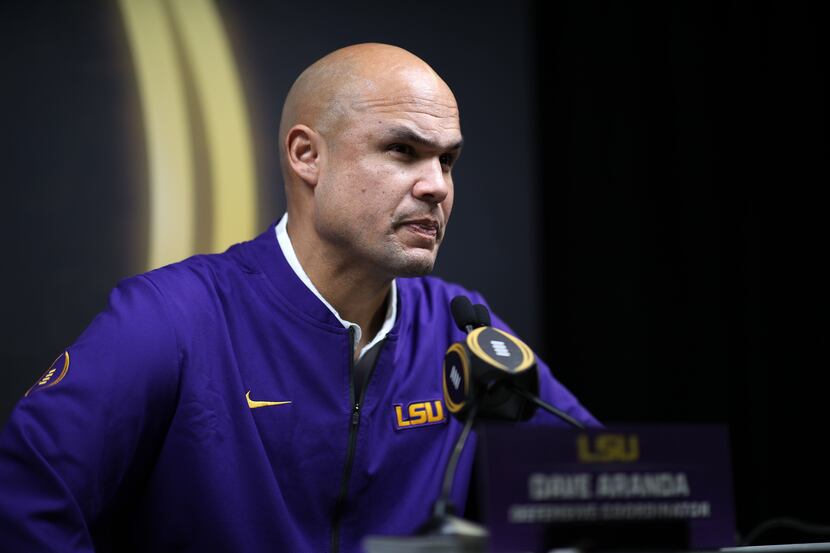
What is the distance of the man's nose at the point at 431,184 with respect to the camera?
165 cm

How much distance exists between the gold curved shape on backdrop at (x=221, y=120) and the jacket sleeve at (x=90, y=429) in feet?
2.93

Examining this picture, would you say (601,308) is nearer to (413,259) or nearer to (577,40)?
(577,40)

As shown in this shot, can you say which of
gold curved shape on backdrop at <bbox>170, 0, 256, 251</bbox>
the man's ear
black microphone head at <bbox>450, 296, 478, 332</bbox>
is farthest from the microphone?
gold curved shape on backdrop at <bbox>170, 0, 256, 251</bbox>

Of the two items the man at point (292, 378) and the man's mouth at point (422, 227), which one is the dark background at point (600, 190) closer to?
the man at point (292, 378)

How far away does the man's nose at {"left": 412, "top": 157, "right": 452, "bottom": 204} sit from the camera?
165cm

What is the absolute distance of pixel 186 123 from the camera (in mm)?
2340

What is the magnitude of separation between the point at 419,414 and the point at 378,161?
0.44m

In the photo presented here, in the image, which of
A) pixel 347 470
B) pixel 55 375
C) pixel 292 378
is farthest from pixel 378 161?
pixel 55 375

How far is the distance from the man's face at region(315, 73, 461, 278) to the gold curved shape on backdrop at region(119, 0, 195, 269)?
2.37 feet

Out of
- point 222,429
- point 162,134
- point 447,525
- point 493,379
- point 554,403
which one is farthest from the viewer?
point 162,134

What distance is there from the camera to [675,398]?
243 centimetres

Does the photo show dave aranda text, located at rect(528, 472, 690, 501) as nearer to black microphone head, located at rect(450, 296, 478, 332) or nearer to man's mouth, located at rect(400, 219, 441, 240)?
black microphone head, located at rect(450, 296, 478, 332)

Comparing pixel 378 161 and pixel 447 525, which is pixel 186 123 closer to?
pixel 378 161

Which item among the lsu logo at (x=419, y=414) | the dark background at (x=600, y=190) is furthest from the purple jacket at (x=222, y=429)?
the dark background at (x=600, y=190)
